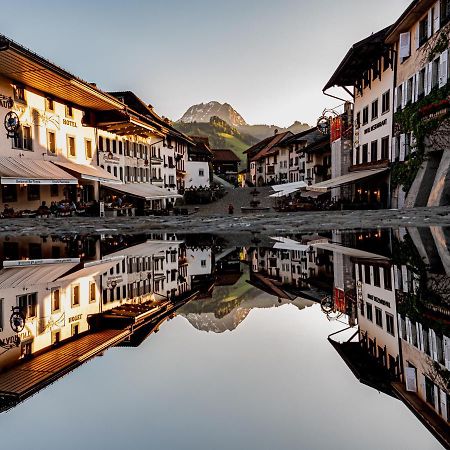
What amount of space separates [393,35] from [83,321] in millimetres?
28473

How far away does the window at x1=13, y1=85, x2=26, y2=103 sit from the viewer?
26.7 metres

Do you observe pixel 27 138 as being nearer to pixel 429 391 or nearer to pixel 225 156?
pixel 429 391

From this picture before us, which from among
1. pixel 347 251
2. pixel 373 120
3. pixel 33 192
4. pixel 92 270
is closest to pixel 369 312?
pixel 92 270

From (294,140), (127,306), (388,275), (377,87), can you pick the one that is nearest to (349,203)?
(377,87)

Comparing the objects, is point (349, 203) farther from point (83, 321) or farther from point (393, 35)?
point (83, 321)

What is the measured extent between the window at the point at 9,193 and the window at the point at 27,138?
226 centimetres

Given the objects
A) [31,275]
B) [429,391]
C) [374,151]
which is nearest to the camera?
[429,391]

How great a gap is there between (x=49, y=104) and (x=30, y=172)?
24.1ft

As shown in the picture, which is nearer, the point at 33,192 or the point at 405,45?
the point at 405,45

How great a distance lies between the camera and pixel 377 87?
3388 cm

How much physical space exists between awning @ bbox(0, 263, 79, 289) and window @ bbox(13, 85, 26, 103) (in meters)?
20.6

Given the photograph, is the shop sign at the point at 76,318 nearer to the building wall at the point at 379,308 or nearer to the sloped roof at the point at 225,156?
the building wall at the point at 379,308

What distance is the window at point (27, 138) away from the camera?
2778 centimetres

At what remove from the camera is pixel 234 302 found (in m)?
5.62
